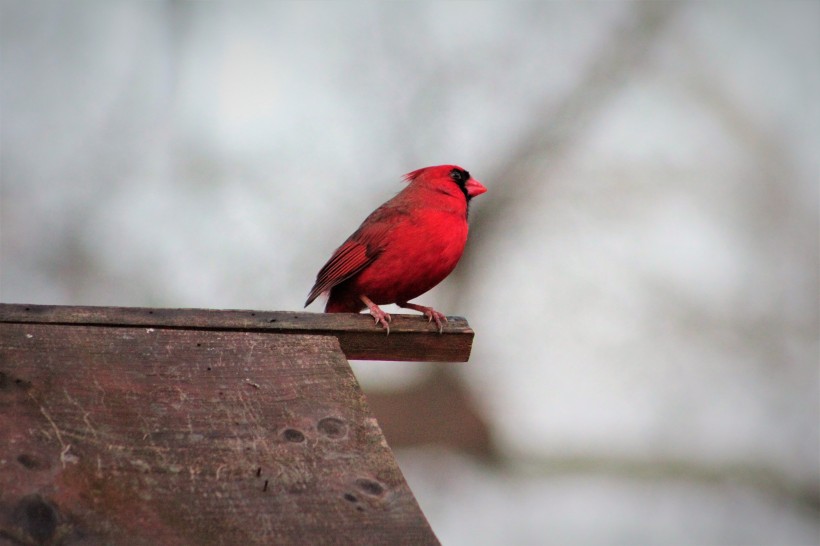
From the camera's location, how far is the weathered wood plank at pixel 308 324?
230cm

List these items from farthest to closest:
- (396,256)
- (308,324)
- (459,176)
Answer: (459,176) < (396,256) < (308,324)

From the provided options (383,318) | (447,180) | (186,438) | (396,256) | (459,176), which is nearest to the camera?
(186,438)

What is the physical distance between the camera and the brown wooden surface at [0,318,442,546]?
71.9 inches

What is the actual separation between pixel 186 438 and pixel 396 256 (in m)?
1.78

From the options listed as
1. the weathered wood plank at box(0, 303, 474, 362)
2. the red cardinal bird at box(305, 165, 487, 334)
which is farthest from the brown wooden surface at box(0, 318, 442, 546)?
the red cardinal bird at box(305, 165, 487, 334)

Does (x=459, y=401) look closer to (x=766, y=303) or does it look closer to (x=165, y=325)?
(x=766, y=303)

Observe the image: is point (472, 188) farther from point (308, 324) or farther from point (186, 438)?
point (186, 438)

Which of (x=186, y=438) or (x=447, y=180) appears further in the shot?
(x=447, y=180)

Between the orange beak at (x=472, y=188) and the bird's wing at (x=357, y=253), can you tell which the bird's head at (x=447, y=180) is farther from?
the bird's wing at (x=357, y=253)

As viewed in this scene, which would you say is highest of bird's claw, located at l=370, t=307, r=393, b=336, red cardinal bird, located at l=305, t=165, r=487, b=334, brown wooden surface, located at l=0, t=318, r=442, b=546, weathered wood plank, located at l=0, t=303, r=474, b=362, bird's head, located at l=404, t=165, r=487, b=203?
bird's head, located at l=404, t=165, r=487, b=203

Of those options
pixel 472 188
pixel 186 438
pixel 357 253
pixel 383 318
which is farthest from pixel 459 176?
pixel 186 438

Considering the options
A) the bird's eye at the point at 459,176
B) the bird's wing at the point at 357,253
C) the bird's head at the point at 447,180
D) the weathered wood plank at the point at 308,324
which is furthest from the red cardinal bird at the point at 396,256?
the weathered wood plank at the point at 308,324

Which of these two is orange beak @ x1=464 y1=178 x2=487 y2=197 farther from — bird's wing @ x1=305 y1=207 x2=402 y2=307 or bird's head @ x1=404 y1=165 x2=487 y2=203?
bird's wing @ x1=305 y1=207 x2=402 y2=307

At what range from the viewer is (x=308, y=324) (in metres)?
2.40
